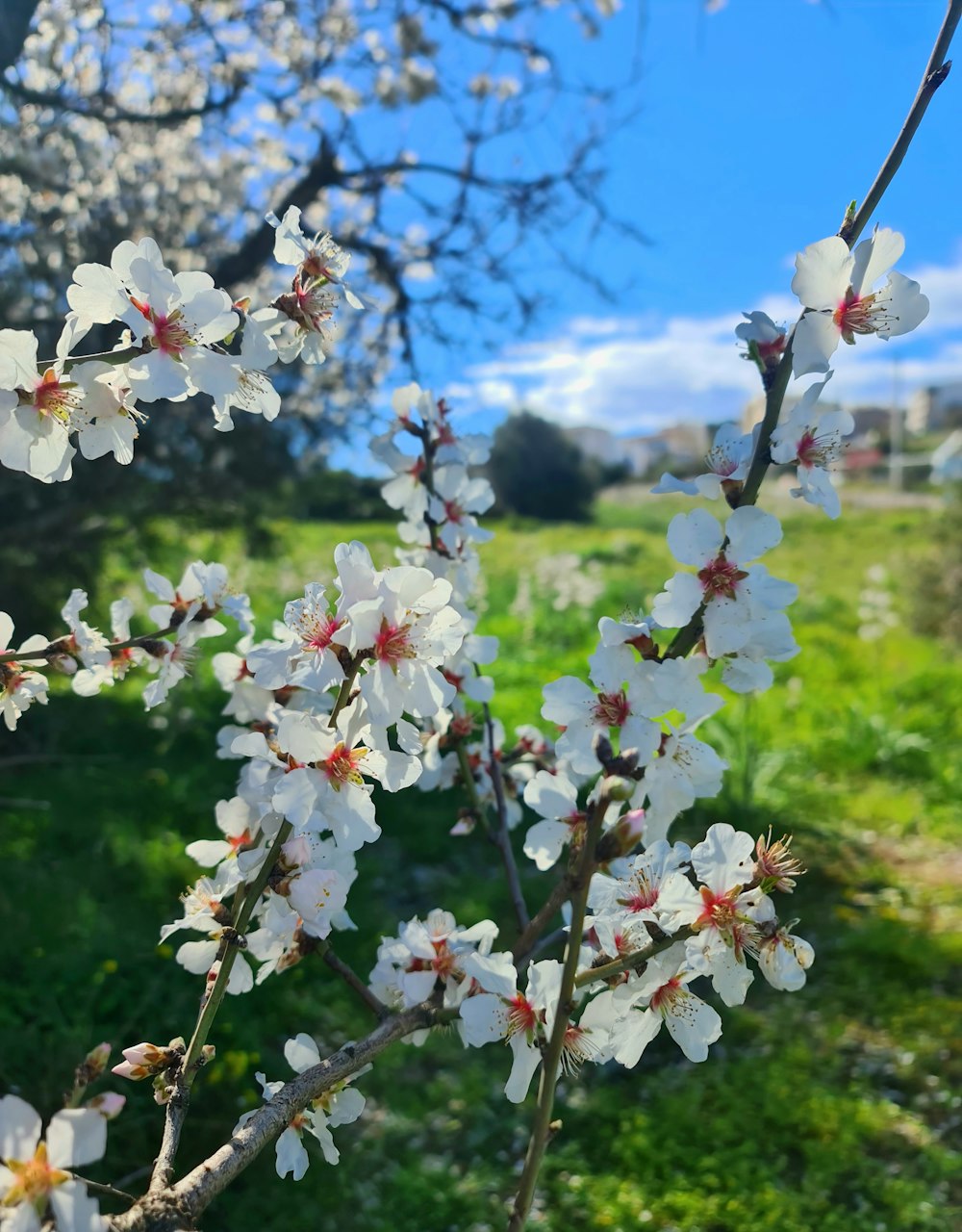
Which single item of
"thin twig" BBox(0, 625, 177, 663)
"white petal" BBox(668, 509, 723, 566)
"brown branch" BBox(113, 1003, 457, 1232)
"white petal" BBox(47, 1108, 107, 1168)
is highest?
"white petal" BBox(668, 509, 723, 566)

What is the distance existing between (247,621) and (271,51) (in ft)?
12.6

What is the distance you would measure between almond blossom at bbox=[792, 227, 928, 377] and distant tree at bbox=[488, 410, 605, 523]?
53.1 feet

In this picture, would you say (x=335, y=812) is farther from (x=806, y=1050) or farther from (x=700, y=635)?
(x=806, y=1050)

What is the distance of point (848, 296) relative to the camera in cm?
97

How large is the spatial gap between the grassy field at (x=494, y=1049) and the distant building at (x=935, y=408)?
34.4 m

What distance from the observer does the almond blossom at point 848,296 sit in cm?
95

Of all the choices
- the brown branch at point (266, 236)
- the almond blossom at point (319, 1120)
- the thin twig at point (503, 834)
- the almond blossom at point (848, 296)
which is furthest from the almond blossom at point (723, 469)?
the brown branch at point (266, 236)

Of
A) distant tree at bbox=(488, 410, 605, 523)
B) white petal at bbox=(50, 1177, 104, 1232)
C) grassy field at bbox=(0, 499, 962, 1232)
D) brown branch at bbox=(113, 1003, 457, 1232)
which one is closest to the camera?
white petal at bbox=(50, 1177, 104, 1232)

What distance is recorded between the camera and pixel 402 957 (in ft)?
3.63

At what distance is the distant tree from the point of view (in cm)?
1758

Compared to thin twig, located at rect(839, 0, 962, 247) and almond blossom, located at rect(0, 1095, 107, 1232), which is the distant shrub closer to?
thin twig, located at rect(839, 0, 962, 247)

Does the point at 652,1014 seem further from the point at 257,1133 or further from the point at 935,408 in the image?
the point at 935,408

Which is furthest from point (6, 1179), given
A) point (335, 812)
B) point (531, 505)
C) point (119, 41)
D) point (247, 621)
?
point (531, 505)

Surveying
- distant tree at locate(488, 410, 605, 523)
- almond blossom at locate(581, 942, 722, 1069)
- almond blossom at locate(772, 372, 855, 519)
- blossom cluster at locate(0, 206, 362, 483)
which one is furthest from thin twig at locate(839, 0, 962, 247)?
distant tree at locate(488, 410, 605, 523)
